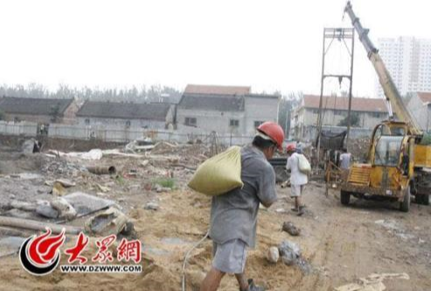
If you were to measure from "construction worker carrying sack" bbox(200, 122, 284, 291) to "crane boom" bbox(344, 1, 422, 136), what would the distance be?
12.4 metres

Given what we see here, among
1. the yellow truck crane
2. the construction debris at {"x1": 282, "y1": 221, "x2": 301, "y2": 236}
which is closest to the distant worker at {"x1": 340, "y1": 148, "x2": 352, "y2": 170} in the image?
the yellow truck crane

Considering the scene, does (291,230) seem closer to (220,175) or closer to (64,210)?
(64,210)

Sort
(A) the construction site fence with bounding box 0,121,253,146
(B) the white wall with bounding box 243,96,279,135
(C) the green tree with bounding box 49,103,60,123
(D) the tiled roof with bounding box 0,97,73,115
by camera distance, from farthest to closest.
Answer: (D) the tiled roof with bounding box 0,97,73,115, (C) the green tree with bounding box 49,103,60,123, (B) the white wall with bounding box 243,96,279,135, (A) the construction site fence with bounding box 0,121,253,146

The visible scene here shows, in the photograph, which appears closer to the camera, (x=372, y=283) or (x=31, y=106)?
(x=372, y=283)

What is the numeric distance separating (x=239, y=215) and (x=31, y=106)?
59.4 m

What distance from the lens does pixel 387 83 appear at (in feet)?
55.8

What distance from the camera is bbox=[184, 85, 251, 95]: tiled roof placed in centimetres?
6047

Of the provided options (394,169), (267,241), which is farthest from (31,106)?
(267,241)

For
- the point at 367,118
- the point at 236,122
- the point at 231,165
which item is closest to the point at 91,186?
the point at 231,165

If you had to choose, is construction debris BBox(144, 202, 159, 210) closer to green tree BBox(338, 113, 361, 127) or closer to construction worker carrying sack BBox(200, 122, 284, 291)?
construction worker carrying sack BBox(200, 122, 284, 291)

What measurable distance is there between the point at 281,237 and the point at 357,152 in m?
25.4

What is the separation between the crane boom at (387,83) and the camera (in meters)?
16.1

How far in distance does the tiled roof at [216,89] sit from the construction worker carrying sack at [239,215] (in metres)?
55.8

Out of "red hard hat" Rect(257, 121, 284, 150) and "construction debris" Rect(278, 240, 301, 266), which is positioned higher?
"red hard hat" Rect(257, 121, 284, 150)
